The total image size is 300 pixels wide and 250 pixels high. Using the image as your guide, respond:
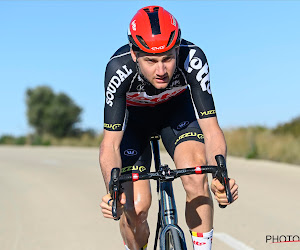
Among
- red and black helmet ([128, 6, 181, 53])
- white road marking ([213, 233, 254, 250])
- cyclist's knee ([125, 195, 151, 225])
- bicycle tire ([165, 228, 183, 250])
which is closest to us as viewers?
→ bicycle tire ([165, 228, 183, 250])

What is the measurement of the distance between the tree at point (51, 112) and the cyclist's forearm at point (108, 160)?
4357 centimetres

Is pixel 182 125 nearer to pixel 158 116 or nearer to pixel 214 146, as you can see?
pixel 158 116

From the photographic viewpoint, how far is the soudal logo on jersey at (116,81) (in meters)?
4.45

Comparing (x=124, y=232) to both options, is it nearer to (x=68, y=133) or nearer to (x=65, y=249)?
(x=65, y=249)

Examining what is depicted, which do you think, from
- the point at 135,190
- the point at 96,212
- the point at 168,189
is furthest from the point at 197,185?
the point at 96,212

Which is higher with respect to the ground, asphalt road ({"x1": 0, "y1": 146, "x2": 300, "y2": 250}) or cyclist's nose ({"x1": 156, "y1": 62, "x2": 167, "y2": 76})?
cyclist's nose ({"x1": 156, "y1": 62, "x2": 167, "y2": 76})

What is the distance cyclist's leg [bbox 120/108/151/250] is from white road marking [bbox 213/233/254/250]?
1.62 m

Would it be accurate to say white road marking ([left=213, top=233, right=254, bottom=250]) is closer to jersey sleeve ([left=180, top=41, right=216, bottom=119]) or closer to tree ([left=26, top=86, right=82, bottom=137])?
jersey sleeve ([left=180, top=41, right=216, bottom=119])

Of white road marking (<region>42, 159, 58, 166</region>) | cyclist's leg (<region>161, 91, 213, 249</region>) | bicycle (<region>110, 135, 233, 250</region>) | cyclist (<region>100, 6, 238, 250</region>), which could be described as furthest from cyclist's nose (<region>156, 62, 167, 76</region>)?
white road marking (<region>42, 159, 58, 166</region>)

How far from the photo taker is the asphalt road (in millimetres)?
6703

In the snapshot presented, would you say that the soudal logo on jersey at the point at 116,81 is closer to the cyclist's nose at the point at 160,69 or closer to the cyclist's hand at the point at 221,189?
the cyclist's nose at the point at 160,69

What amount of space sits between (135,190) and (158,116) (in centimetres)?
74

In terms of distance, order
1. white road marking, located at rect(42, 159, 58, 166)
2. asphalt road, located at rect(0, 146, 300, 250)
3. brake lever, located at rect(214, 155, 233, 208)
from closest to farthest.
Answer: brake lever, located at rect(214, 155, 233, 208)
asphalt road, located at rect(0, 146, 300, 250)
white road marking, located at rect(42, 159, 58, 166)

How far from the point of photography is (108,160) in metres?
4.31
